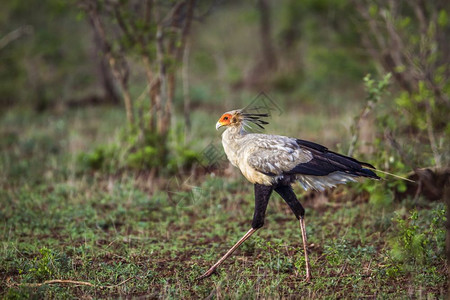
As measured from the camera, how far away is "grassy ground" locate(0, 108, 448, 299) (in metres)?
3.84

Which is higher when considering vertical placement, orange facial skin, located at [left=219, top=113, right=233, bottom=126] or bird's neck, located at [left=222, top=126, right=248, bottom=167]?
orange facial skin, located at [left=219, top=113, right=233, bottom=126]

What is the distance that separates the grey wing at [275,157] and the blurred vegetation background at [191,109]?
764mm

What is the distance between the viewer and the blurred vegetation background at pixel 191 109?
459cm

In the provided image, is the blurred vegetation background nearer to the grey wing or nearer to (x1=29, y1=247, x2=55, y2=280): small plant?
(x1=29, y1=247, x2=55, y2=280): small plant

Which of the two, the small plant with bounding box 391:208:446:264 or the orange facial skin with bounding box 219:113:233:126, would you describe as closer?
the small plant with bounding box 391:208:446:264

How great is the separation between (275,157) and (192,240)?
1542 mm

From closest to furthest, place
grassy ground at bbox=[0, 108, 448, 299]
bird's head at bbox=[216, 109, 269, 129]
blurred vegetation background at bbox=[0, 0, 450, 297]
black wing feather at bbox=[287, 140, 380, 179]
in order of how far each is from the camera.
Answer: grassy ground at bbox=[0, 108, 448, 299], black wing feather at bbox=[287, 140, 380, 179], bird's head at bbox=[216, 109, 269, 129], blurred vegetation background at bbox=[0, 0, 450, 297]

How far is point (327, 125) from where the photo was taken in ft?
32.1

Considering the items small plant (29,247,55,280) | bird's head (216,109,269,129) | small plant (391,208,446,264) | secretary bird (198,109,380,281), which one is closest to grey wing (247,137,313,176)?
secretary bird (198,109,380,281)

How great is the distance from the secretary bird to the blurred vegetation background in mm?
457

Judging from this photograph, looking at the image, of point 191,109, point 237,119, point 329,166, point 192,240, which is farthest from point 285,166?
point 191,109

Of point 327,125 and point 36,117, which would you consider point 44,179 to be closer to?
point 36,117

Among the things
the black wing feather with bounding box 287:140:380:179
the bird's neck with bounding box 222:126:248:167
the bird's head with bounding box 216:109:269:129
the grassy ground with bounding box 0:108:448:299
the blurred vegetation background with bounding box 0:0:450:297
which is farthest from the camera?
the blurred vegetation background with bounding box 0:0:450:297

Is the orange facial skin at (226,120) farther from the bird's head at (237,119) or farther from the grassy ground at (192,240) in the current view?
the grassy ground at (192,240)
